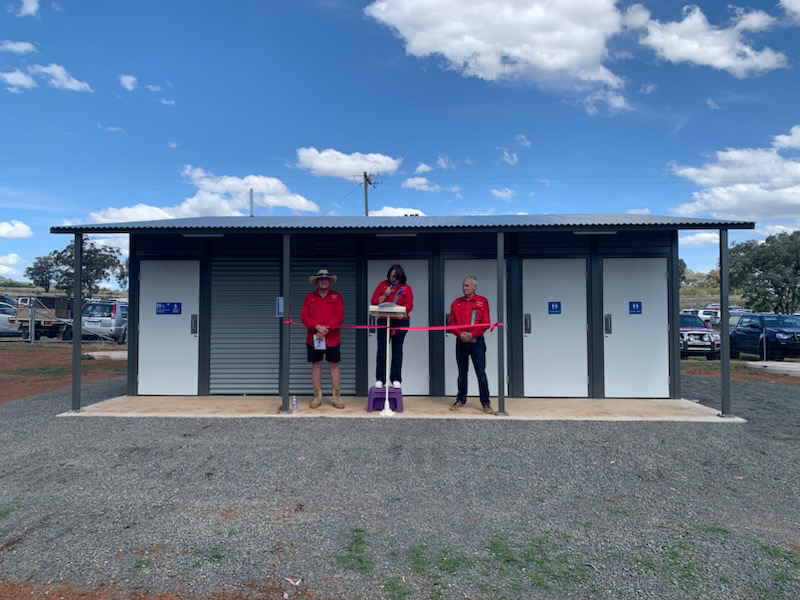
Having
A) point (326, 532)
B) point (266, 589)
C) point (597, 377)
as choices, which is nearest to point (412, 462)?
point (326, 532)

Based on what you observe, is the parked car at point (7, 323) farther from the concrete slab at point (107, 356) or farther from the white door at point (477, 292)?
the white door at point (477, 292)

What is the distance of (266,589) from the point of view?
2.97 meters

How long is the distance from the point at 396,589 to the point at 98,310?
19.2 m

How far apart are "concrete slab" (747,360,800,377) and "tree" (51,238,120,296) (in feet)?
116

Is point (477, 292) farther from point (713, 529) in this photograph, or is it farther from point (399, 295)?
point (713, 529)

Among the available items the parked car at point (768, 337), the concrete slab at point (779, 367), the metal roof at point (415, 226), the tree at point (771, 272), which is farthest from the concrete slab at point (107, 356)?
the tree at point (771, 272)

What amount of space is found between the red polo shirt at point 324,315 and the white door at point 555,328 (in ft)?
9.03

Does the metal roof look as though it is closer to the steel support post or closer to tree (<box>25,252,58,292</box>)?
the steel support post

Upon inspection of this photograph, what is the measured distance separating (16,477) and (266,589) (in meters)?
3.13

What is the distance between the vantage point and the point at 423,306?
27.0 feet

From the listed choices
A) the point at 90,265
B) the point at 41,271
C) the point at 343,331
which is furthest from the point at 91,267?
the point at 343,331

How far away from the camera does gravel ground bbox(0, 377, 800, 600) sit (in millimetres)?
3096

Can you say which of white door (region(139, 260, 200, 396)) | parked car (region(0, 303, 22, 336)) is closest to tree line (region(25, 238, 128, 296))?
parked car (region(0, 303, 22, 336))

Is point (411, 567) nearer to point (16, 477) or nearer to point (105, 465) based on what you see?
point (105, 465)
